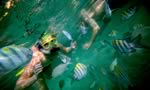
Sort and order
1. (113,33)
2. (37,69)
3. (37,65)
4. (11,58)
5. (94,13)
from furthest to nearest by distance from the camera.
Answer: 1. (113,33)
2. (94,13)
3. (37,65)
4. (37,69)
5. (11,58)

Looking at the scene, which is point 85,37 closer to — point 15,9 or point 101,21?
point 101,21

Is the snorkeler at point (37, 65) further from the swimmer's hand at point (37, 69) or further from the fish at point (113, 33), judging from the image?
the fish at point (113, 33)

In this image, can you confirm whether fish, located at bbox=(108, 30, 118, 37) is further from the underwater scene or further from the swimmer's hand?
the swimmer's hand

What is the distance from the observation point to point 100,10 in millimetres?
12570

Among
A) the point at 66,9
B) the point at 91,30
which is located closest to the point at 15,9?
the point at 66,9

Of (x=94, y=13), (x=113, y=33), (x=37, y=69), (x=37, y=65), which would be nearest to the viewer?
(x=37, y=69)

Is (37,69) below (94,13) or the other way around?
the other way around

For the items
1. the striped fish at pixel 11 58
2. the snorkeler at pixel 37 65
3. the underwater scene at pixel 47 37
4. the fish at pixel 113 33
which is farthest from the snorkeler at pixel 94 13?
the striped fish at pixel 11 58

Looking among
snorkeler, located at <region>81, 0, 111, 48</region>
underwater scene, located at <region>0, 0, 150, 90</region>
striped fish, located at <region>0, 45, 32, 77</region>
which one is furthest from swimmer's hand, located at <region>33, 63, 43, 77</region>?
snorkeler, located at <region>81, 0, 111, 48</region>

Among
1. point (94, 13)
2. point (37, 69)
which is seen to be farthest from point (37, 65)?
point (94, 13)

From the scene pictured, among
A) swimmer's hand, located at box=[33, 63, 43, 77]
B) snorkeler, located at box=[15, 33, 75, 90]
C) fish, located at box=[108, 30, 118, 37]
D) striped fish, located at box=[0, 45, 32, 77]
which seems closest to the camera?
striped fish, located at box=[0, 45, 32, 77]

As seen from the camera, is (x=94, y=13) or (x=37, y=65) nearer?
(x=37, y=65)

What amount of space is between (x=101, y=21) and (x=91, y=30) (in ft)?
7.28

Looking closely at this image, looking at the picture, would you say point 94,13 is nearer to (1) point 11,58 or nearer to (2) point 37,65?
(2) point 37,65
